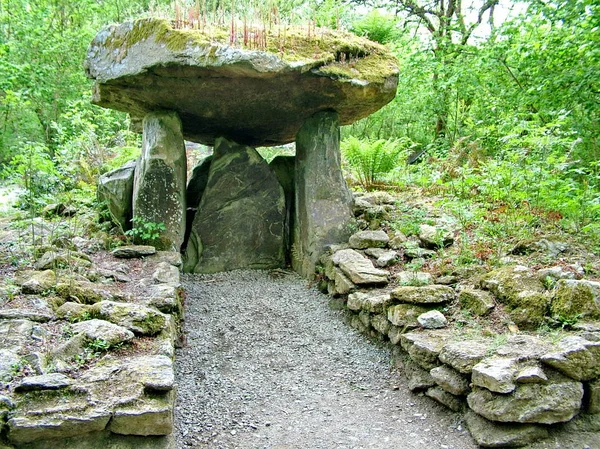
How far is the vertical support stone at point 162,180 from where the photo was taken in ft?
17.9

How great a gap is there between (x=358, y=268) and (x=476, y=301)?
1399mm

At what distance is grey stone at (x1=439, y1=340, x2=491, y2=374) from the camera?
276cm

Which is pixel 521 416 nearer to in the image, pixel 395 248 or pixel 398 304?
pixel 398 304

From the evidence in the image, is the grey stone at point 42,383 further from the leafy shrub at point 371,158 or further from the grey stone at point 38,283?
the leafy shrub at point 371,158

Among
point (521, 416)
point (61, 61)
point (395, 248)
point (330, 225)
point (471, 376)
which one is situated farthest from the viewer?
point (61, 61)

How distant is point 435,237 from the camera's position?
15.3ft

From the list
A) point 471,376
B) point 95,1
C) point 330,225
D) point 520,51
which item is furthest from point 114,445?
point 95,1

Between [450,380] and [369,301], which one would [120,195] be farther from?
[450,380]

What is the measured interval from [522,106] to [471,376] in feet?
19.3

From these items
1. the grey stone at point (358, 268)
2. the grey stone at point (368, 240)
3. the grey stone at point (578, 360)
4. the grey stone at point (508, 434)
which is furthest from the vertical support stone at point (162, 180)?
the grey stone at point (578, 360)

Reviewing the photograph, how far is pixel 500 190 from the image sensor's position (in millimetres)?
4746

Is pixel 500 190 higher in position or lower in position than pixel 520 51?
lower

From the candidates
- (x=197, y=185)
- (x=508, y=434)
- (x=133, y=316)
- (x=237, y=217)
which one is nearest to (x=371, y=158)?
(x=237, y=217)

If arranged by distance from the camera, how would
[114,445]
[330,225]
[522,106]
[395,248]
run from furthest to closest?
1. [522,106]
2. [330,225]
3. [395,248]
4. [114,445]
